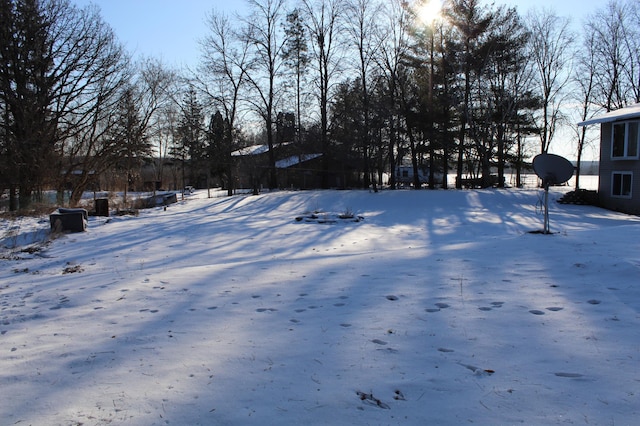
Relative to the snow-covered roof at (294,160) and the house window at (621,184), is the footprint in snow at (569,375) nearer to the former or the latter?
the house window at (621,184)

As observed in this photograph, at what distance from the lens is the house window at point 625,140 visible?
21.1m

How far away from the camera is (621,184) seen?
72.0ft

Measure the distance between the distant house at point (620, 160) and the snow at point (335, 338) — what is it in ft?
52.1

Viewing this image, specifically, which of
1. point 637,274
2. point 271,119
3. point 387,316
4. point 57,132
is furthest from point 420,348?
point 271,119

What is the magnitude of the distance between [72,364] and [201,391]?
1.22 meters

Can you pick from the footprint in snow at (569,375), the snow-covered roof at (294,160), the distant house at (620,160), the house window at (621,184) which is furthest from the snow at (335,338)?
the snow-covered roof at (294,160)

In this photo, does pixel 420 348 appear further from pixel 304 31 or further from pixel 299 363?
pixel 304 31

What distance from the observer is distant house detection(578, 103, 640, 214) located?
2097 centimetres

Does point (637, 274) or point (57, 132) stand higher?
point (57, 132)

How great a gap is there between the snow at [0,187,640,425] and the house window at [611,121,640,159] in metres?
16.3

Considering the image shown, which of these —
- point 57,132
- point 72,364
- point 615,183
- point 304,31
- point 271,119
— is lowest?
point 72,364

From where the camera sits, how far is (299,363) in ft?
10.8

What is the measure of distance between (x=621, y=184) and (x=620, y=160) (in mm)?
1203

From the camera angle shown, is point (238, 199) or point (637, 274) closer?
point (637, 274)
